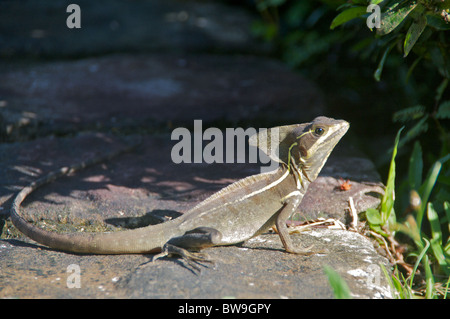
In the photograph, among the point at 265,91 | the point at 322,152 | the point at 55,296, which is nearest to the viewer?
the point at 55,296

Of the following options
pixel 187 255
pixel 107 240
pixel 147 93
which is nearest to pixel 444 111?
pixel 187 255

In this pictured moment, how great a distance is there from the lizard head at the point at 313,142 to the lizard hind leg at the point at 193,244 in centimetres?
Result: 72

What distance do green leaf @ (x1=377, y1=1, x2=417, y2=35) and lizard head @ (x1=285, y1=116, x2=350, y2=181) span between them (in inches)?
24.6

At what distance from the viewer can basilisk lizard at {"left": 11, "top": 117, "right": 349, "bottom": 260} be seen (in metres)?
2.95

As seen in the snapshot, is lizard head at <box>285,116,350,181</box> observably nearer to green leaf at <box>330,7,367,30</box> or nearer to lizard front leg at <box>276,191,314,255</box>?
lizard front leg at <box>276,191,314,255</box>

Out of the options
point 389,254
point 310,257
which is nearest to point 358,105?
point 389,254

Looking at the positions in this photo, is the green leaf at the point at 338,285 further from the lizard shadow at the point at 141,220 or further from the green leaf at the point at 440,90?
the green leaf at the point at 440,90

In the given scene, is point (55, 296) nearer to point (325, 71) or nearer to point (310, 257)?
point (310, 257)

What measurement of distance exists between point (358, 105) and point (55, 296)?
15.5 feet

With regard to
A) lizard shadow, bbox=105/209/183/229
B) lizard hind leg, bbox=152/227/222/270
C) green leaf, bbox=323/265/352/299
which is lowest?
green leaf, bbox=323/265/352/299

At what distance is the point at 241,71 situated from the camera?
618cm

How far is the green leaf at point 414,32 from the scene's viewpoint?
327 cm

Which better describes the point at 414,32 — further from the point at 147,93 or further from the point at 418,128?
the point at 147,93

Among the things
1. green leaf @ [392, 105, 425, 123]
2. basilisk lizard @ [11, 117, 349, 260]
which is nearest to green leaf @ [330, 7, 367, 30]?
basilisk lizard @ [11, 117, 349, 260]
